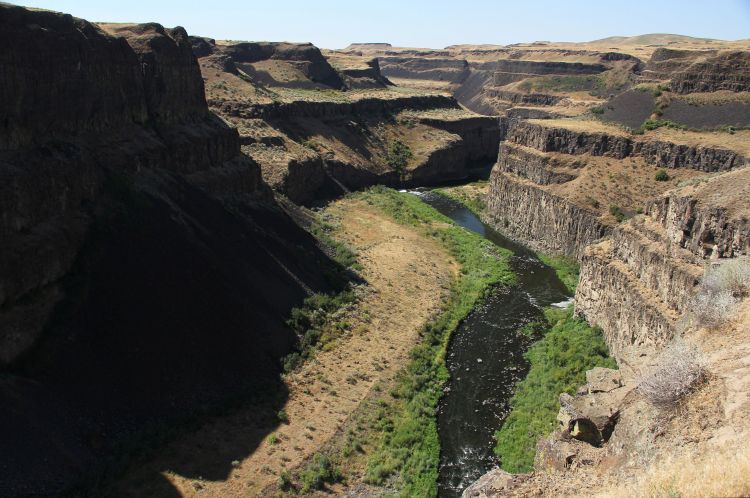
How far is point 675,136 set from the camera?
61969mm

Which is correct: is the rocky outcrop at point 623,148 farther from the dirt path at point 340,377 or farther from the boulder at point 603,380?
the boulder at point 603,380

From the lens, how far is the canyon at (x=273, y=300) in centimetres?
2203

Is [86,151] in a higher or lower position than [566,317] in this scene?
higher

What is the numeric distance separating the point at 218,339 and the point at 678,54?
78.3 metres

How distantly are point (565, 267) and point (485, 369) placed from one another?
Answer: 76.1ft

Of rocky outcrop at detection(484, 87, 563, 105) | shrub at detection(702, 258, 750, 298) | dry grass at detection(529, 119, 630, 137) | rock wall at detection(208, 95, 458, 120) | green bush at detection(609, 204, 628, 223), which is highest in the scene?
rocky outcrop at detection(484, 87, 563, 105)

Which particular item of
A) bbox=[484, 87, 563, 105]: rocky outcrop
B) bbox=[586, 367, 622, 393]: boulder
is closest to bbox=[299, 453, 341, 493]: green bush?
bbox=[586, 367, 622, 393]: boulder

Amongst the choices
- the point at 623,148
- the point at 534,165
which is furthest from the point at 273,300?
the point at 623,148

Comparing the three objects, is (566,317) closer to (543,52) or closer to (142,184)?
(142,184)

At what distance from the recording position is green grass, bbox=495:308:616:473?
96.0 ft

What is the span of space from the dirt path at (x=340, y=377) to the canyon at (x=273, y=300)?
0.13 meters

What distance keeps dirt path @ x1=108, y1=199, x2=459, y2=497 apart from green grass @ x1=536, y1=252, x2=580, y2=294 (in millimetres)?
9631

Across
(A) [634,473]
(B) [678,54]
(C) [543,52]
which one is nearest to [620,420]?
(A) [634,473]

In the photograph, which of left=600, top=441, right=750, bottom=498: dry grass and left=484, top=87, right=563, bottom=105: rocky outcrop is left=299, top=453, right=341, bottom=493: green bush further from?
left=484, top=87, right=563, bottom=105: rocky outcrop
